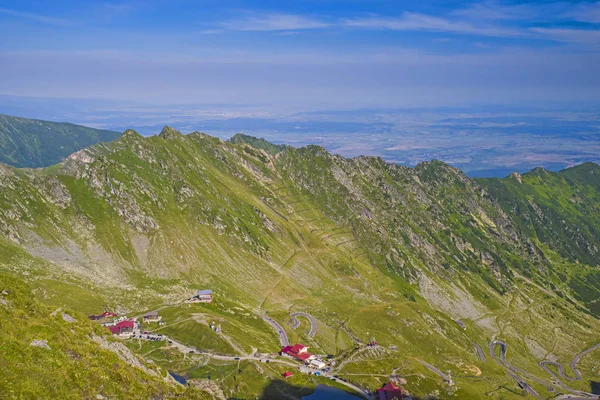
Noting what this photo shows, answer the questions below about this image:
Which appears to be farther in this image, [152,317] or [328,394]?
[152,317]

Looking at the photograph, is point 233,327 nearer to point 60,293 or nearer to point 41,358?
point 60,293

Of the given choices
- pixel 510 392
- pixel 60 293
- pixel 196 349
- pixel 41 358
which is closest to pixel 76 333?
pixel 41 358

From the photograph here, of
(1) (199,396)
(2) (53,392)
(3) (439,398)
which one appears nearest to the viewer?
(2) (53,392)

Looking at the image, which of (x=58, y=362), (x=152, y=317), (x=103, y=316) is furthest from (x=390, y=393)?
(x=58, y=362)

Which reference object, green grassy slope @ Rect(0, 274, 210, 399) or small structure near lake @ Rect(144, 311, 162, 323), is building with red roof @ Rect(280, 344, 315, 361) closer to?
small structure near lake @ Rect(144, 311, 162, 323)

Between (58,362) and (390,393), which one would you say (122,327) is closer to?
(390,393)

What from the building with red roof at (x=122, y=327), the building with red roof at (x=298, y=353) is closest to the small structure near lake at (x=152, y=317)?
the building with red roof at (x=122, y=327)

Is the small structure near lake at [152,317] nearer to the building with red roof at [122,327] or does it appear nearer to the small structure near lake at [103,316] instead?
the building with red roof at [122,327]
